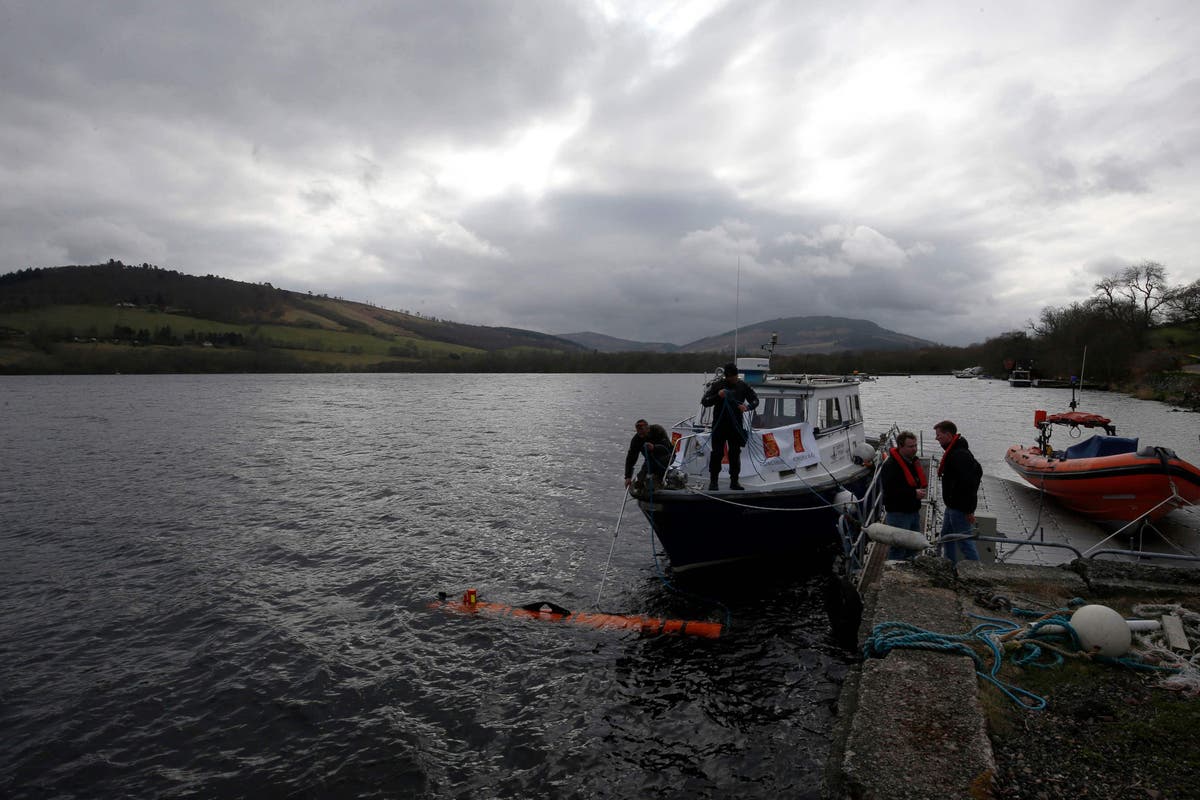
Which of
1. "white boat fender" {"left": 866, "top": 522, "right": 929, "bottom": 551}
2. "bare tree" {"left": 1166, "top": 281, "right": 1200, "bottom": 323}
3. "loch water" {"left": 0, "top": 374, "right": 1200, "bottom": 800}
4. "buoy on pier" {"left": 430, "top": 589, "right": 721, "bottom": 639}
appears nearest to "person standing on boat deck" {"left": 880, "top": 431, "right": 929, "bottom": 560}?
"white boat fender" {"left": 866, "top": 522, "right": 929, "bottom": 551}

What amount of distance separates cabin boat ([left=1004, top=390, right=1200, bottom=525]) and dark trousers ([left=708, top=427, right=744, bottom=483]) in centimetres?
760

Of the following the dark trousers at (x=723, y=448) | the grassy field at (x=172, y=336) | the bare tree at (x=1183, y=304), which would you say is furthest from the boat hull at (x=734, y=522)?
the grassy field at (x=172, y=336)

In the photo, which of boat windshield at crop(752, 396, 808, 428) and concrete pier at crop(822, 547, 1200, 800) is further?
boat windshield at crop(752, 396, 808, 428)

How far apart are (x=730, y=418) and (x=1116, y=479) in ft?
33.8

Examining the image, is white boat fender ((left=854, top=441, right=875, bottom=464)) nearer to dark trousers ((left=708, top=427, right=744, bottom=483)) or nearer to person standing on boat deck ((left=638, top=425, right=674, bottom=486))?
dark trousers ((left=708, top=427, right=744, bottom=483))

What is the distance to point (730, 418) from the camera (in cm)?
1167

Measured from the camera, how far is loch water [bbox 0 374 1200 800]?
7191 millimetres

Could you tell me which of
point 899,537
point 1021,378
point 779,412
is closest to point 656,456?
point 779,412

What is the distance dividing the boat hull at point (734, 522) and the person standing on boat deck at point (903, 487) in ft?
6.44

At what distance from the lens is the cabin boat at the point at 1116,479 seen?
13.7 metres

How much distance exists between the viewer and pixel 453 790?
6.82 meters

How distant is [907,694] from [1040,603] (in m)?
2.90

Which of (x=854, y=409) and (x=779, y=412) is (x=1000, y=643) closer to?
(x=779, y=412)

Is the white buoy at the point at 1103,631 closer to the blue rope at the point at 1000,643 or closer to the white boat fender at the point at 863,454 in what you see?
the blue rope at the point at 1000,643
